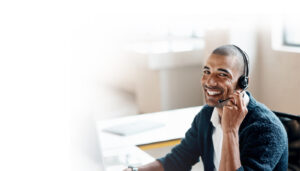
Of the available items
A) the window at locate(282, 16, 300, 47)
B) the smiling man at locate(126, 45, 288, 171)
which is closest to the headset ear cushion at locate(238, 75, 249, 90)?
the smiling man at locate(126, 45, 288, 171)

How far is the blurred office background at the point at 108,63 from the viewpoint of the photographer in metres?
0.40

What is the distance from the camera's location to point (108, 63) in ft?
17.5

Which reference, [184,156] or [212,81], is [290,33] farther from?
[212,81]

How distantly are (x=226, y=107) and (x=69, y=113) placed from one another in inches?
18.0

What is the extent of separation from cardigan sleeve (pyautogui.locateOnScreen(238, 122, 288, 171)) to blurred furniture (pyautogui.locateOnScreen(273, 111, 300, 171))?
0.18m

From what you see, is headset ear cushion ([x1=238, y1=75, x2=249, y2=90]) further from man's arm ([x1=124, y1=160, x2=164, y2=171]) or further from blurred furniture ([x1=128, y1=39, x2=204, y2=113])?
blurred furniture ([x1=128, y1=39, x2=204, y2=113])

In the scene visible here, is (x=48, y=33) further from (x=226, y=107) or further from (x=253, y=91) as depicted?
(x=253, y=91)

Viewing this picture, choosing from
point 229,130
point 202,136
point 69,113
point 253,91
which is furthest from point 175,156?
point 253,91

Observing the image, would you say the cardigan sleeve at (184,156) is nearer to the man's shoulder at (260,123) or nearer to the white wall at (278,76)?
the man's shoulder at (260,123)

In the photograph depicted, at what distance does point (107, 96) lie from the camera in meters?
5.33

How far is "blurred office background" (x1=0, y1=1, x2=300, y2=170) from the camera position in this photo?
0.40 m

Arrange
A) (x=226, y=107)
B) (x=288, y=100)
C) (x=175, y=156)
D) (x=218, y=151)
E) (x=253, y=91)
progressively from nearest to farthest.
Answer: (x=226, y=107) → (x=218, y=151) → (x=175, y=156) → (x=288, y=100) → (x=253, y=91)

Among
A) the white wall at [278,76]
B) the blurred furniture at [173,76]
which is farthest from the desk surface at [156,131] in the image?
the blurred furniture at [173,76]

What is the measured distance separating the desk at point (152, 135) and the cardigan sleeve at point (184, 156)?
0.23 m
